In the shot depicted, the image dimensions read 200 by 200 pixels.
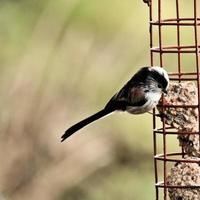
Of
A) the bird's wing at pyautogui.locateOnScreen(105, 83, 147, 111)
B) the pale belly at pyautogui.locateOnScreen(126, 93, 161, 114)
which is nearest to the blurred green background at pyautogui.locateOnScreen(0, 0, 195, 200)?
the bird's wing at pyautogui.locateOnScreen(105, 83, 147, 111)

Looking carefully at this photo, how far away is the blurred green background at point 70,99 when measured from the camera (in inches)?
429

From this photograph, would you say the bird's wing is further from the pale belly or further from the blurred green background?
the blurred green background

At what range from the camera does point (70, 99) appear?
1134 centimetres

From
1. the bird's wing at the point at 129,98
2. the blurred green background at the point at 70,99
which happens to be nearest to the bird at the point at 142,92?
the bird's wing at the point at 129,98

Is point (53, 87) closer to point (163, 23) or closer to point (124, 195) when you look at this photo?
point (124, 195)

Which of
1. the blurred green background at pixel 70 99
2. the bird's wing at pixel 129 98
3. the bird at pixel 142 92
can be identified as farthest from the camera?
the blurred green background at pixel 70 99

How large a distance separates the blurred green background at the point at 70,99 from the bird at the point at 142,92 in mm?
3627

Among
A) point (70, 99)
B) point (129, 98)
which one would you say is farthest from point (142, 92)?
point (70, 99)

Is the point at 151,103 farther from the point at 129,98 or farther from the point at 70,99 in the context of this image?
the point at 70,99

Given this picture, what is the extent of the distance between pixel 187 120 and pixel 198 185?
0.40 metres

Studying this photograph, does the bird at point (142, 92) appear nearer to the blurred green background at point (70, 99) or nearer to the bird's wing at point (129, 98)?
the bird's wing at point (129, 98)

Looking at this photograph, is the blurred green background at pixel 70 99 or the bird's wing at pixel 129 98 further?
the blurred green background at pixel 70 99

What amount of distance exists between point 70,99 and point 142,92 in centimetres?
440

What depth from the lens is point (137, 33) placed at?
460 inches
